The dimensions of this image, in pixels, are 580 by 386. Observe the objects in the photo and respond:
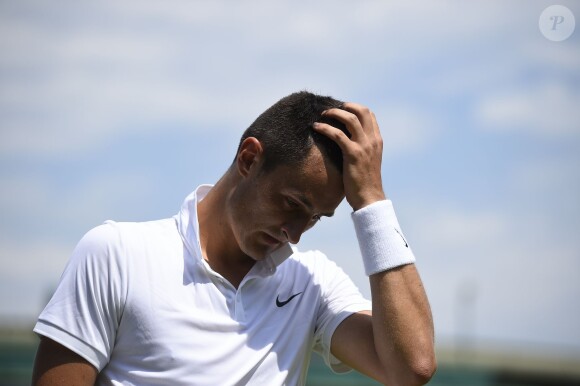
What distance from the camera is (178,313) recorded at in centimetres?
335

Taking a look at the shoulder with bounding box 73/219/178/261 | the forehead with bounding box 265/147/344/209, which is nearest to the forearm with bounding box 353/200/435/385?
the forehead with bounding box 265/147/344/209

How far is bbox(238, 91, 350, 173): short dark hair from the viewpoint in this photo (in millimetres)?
3508

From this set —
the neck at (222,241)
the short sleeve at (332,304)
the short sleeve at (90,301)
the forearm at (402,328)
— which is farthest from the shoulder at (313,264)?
the short sleeve at (90,301)

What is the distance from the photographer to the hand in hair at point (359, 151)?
3529 millimetres

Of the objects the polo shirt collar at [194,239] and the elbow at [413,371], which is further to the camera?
the polo shirt collar at [194,239]

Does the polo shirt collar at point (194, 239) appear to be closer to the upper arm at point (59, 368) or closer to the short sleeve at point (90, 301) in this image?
the short sleeve at point (90, 301)

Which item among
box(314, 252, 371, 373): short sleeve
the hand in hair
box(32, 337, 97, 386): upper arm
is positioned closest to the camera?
box(32, 337, 97, 386): upper arm

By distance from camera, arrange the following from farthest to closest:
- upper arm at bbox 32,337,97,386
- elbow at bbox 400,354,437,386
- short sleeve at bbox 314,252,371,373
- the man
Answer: short sleeve at bbox 314,252,371,373 < elbow at bbox 400,354,437,386 < the man < upper arm at bbox 32,337,97,386

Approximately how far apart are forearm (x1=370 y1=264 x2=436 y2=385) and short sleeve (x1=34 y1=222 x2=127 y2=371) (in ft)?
3.11

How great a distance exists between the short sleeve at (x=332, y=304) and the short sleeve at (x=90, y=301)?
0.89 meters

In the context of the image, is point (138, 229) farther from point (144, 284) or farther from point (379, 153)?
point (379, 153)

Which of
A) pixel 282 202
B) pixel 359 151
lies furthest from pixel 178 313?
pixel 359 151

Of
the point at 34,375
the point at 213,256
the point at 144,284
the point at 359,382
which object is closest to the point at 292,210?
the point at 213,256

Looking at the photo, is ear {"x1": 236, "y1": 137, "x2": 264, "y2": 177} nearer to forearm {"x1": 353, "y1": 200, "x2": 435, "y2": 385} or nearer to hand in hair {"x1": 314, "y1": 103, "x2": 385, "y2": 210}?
hand in hair {"x1": 314, "y1": 103, "x2": 385, "y2": 210}
